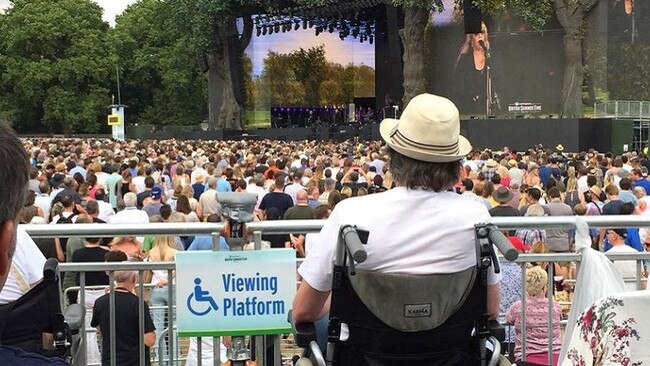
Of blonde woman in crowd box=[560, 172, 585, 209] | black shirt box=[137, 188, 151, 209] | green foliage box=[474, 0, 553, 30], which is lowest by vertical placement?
blonde woman in crowd box=[560, 172, 585, 209]

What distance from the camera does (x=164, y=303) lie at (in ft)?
18.7

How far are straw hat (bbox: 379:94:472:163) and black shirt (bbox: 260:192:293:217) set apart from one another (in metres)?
8.43

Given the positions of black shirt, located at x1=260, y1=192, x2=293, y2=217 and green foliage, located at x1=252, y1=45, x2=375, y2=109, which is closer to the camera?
black shirt, located at x1=260, y1=192, x2=293, y2=217

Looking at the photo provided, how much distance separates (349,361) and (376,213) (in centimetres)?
56

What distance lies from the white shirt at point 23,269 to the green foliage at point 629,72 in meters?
36.7

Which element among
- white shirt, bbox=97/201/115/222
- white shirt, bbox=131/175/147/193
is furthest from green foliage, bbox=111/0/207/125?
white shirt, bbox=97/201/115/222

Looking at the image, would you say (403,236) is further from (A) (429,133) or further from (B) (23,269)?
(B) (23,269)

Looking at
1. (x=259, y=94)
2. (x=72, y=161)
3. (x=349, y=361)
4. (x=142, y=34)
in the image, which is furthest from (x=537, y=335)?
(x=142, y=34)

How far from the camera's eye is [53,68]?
73875 millimetres

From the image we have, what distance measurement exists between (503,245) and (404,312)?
1.40 feet

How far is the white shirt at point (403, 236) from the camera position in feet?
9.87

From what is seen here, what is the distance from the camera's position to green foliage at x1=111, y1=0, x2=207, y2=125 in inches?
2847

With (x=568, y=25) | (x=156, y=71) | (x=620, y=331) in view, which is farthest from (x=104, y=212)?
(x=156, y=71)

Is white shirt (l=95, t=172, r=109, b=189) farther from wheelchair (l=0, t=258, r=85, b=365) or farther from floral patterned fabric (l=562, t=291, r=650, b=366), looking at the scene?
floral patterned fabric (l=562, t=291, r=650, b=366)
